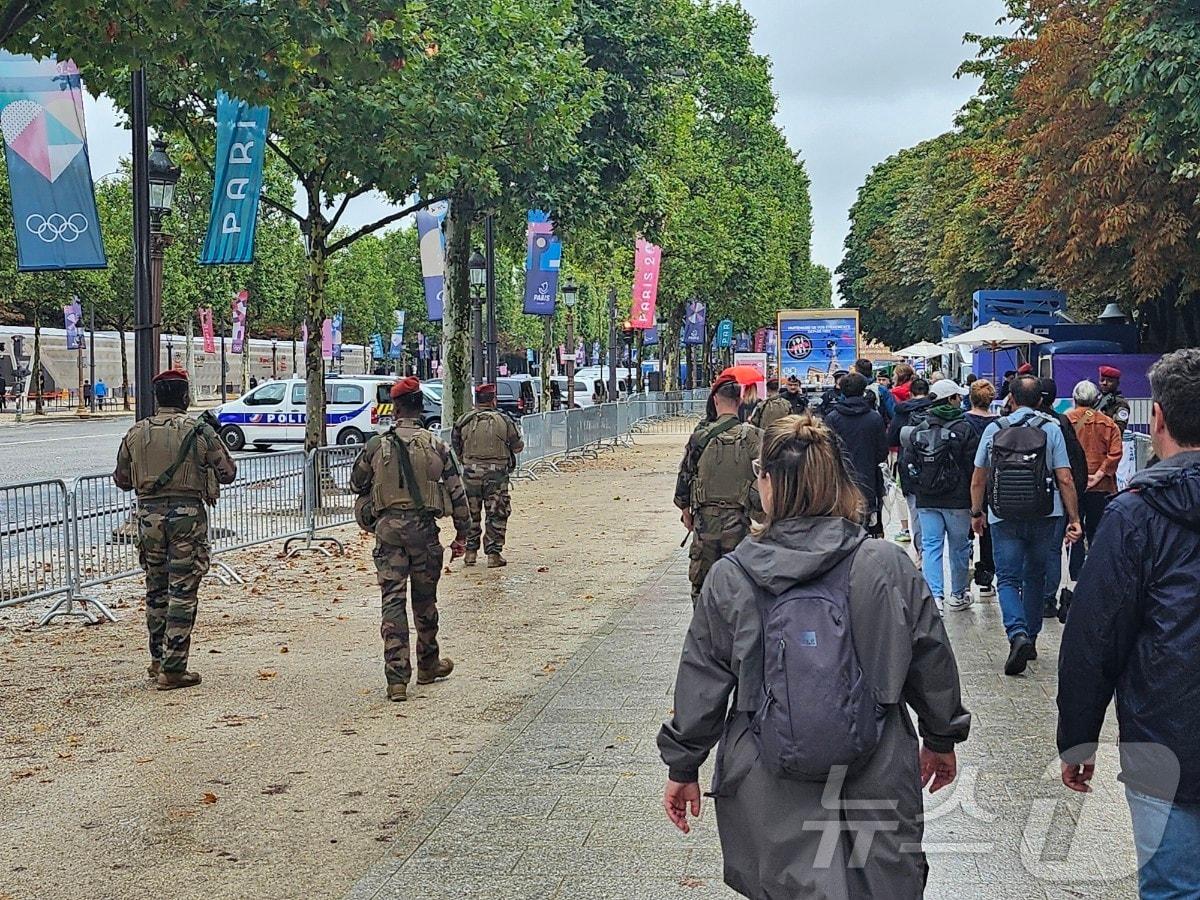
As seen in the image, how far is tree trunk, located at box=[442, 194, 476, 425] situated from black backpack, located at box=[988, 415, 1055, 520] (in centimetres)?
1669

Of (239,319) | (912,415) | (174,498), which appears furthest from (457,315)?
(239,319)

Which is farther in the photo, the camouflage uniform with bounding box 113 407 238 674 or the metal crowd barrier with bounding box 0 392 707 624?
the metal crowd barrier with bounding box 0 392 707 624

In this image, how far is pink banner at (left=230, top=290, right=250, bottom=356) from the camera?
218 ft

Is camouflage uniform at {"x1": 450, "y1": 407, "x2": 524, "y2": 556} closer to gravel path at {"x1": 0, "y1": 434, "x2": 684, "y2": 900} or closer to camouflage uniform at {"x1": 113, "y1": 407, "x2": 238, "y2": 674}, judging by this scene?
gravel path at {"x1": 0, "y1": 434, "x2": 684, "y2": 900}

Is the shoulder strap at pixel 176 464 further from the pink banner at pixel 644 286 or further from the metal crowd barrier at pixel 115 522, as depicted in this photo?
the pink banner at pixel 644 286

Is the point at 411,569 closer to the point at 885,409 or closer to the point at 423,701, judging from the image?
the point at 423,701

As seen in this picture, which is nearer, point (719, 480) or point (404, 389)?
point (719, 480)

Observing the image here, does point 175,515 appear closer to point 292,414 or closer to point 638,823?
point 638,823

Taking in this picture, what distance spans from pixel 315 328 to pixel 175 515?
1088 centimetres

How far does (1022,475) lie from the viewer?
28.0 feet

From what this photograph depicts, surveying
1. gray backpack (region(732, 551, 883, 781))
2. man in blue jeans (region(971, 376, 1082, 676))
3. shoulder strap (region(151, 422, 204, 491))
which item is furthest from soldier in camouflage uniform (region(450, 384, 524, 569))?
gray backpack (region(732, 551, 883, 781))

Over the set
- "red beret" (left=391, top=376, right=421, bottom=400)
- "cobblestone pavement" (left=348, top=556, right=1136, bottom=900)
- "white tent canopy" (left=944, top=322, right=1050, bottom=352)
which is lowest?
"cobblestone pavement" (left=348, top=556, right=1136, bottom=900)

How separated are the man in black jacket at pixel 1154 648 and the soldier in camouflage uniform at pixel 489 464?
10.8 m

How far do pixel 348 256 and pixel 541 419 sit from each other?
63.4 meters
